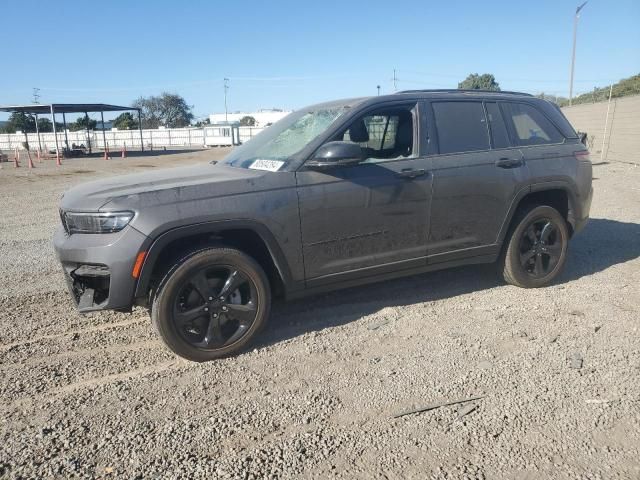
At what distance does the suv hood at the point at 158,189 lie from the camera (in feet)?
10.9

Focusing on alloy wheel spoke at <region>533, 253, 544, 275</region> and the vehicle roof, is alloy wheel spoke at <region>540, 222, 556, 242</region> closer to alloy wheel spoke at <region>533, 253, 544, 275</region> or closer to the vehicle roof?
alloy wheel spoke at <region>533, 253, 544, 275</region>

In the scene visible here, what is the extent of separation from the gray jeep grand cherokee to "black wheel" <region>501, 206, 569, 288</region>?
0.5 inches

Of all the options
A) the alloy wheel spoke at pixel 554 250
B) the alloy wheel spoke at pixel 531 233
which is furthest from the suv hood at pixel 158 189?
the alloy wheel spoke at pixel 554 250

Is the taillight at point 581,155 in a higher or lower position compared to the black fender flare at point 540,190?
higher

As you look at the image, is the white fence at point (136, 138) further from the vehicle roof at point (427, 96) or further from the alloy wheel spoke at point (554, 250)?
the alloy wheel spoke at point (554, 250)

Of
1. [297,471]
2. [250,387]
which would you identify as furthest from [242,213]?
[297,471]

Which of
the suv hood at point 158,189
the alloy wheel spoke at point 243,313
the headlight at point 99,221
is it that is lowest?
the alloy wheel spoke at point 243,313

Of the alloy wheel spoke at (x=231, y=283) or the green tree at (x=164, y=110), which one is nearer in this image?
the alloy wheel spoke at (x=231, y=283)

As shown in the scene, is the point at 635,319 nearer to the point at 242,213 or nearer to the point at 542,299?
the point at 542,299

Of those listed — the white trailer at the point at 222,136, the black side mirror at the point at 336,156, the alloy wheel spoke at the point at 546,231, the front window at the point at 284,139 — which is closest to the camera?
the black side mirror at the point at 336,156

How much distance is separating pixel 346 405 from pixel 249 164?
215 centimetres

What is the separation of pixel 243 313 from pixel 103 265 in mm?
1006

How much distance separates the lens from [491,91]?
484 cm

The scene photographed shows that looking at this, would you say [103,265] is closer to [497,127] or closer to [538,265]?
[497,127]
